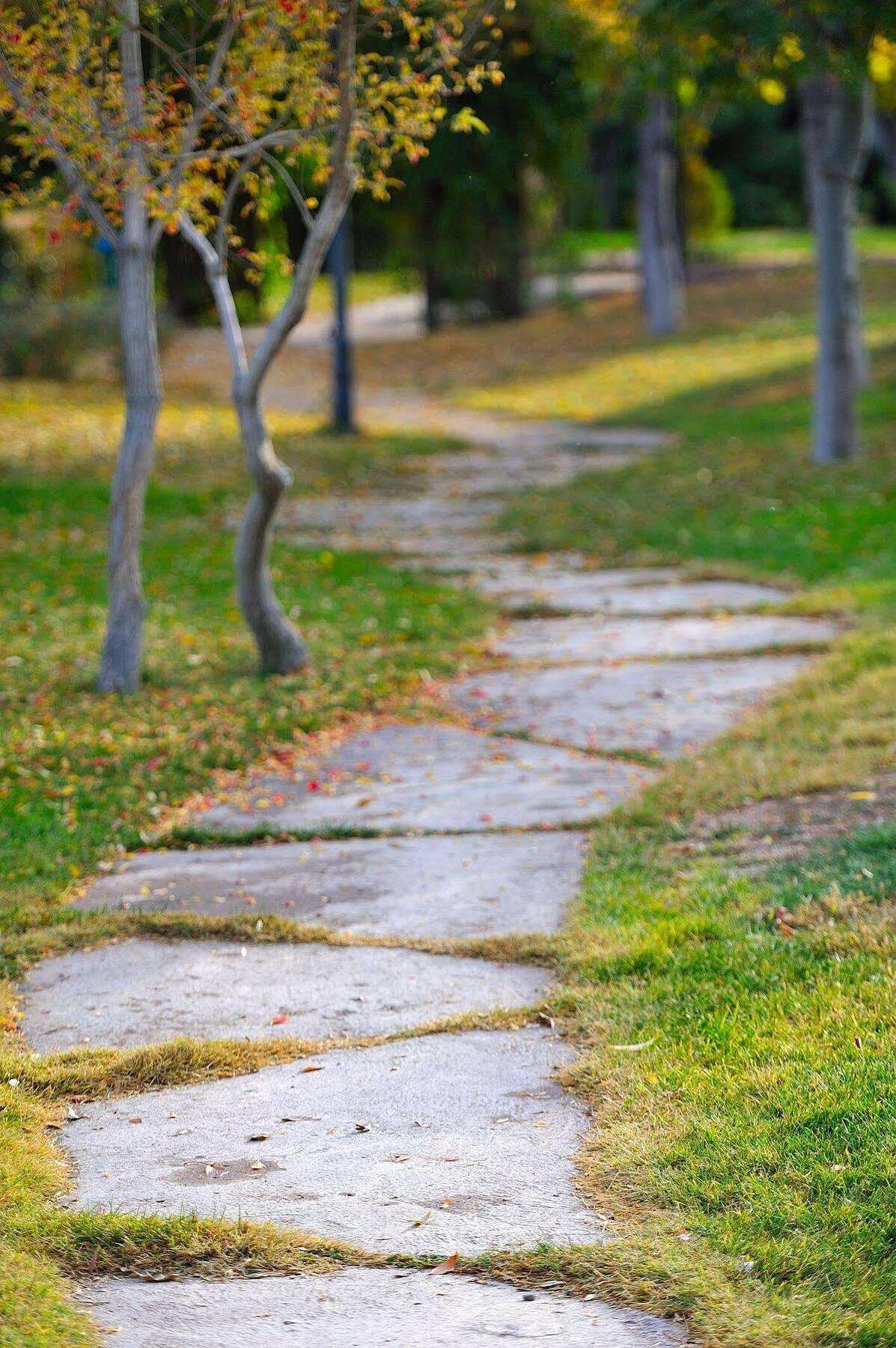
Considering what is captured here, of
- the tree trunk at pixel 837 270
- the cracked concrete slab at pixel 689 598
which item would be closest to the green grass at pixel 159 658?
the cracked concrete slab at pixel 689 598

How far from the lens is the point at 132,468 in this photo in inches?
291

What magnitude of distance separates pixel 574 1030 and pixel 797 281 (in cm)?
2890

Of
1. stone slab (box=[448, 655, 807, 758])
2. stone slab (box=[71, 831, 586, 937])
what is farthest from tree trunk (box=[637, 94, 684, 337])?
stone slab (box=[71, 831, 586, 937])

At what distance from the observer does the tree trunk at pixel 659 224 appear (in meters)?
25.7

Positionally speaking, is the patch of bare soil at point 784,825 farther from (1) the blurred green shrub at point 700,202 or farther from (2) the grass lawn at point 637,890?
(1) the blurred green shrub at point 700,202

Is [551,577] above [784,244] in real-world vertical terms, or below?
below

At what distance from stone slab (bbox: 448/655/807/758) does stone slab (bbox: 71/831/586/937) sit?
1.36 meters

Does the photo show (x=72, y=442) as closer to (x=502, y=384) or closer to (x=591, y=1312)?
(x=502, y=384)

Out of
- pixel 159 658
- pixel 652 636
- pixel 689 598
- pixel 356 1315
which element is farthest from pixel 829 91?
pixel 356 1315

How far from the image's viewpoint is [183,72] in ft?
20.9

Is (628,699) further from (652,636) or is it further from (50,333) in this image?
(50,333)

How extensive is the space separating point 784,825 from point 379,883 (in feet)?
4.74

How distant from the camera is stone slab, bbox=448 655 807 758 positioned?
23.0 ft

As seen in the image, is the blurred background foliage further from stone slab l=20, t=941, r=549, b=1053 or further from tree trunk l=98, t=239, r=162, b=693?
stone slab l=20, t=941, r=549, b=1053
